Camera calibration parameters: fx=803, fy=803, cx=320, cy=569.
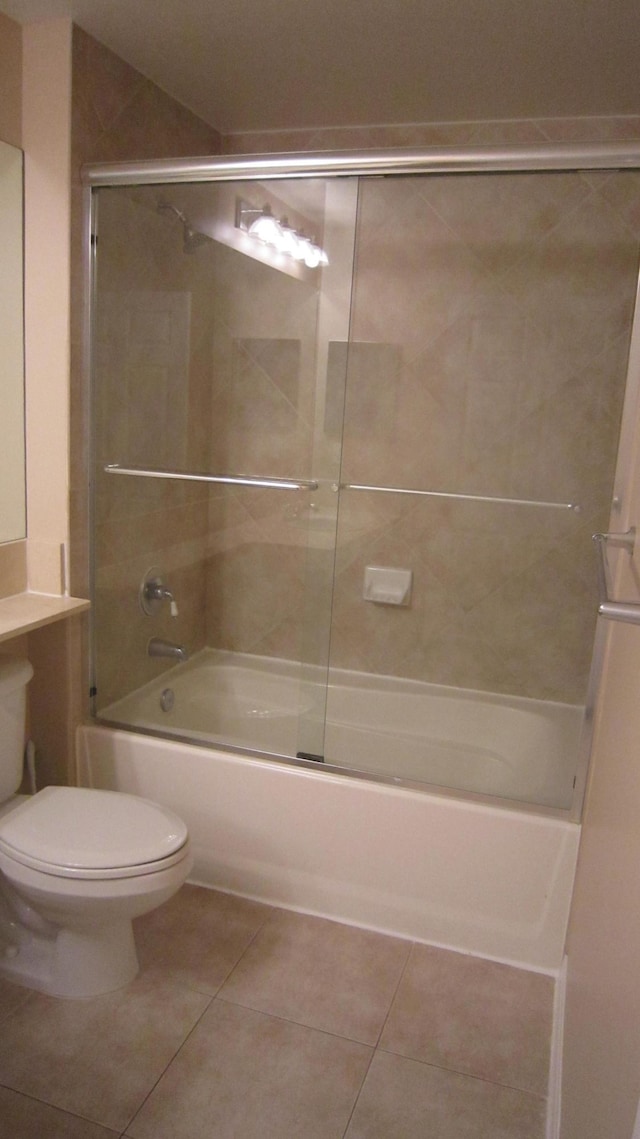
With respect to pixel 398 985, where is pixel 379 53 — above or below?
above

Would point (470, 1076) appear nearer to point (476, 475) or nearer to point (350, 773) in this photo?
point (350, 773)

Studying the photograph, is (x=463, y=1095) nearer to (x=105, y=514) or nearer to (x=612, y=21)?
(x=105, y=514)

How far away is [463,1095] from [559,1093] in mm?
203

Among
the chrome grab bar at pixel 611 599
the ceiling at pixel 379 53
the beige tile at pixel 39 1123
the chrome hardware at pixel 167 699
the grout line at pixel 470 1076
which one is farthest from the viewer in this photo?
the chrome hardware at pixel 167 699

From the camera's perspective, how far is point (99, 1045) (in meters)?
1.79

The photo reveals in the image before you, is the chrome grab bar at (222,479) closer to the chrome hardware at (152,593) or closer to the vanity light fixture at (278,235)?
the chrome hardware at (152,593)

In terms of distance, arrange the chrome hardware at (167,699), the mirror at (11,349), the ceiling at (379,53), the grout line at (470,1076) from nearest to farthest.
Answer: the grout line at (470,1076), the ceiling at (379,53), the mirror at (11,349), the chrome hardware at (167,699)

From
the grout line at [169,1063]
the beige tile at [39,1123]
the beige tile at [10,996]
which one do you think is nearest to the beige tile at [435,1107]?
the grout line at [169,1063]

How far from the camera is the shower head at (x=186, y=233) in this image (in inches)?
90.4

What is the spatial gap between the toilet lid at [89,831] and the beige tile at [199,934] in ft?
1.31

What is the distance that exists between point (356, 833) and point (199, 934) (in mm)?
507

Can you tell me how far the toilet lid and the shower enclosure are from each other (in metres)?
0.42

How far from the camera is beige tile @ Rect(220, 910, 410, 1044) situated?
1.93 meters

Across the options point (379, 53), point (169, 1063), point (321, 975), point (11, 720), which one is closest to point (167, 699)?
point (11, 720)
